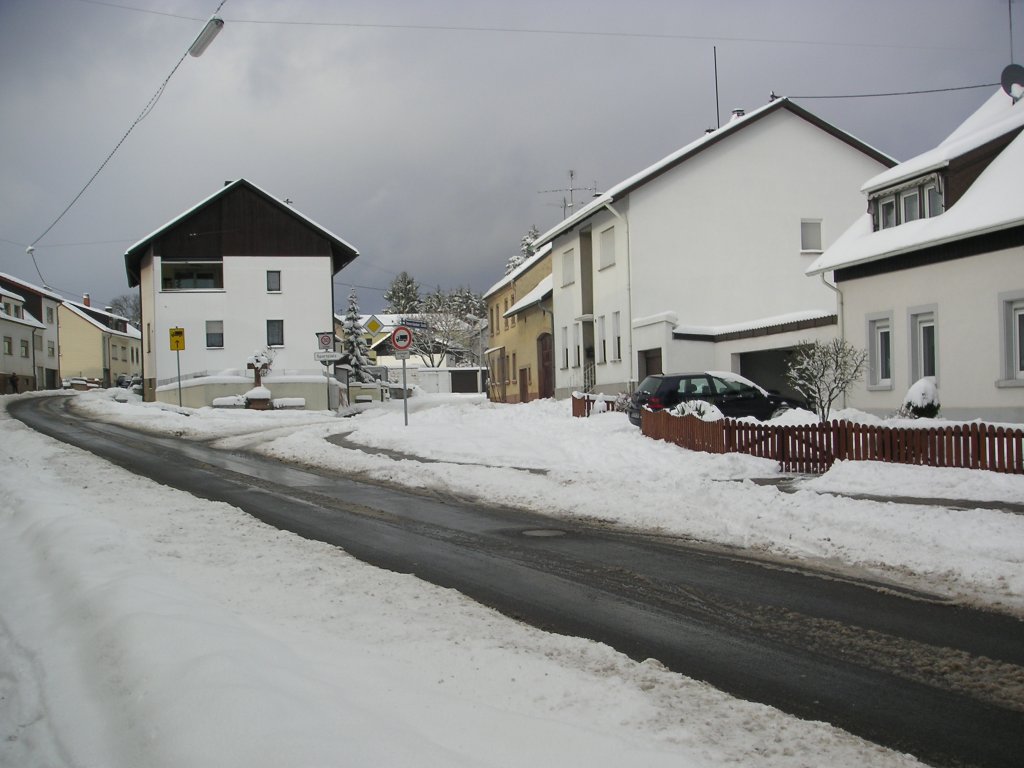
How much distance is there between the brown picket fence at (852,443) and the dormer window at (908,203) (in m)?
8.69

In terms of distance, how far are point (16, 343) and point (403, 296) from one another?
73.6 m

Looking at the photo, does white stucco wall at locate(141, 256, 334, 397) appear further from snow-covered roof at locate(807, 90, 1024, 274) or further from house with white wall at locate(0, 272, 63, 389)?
house with white wall at locate(0, 272, 63, 389)

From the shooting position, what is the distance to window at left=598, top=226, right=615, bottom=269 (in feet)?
109

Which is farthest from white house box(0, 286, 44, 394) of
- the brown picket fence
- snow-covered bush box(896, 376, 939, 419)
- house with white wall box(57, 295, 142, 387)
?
snow-covered bush box(896, 376, 939, 419)

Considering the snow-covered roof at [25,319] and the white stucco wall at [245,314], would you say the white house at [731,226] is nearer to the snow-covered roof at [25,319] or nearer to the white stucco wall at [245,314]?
the white stucco wall at [245,314]

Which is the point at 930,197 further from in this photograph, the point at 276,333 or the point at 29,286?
the point at 29,286

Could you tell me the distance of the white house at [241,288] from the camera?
45.6 metres

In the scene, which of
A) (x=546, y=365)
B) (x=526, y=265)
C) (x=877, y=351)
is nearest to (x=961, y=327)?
(x=877, y=351)

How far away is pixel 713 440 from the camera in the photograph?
55.0ft

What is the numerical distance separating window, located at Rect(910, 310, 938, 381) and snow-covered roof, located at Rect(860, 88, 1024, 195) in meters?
3.65

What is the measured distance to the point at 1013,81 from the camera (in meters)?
21.6

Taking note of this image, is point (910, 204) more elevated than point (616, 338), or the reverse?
point (910, 204)

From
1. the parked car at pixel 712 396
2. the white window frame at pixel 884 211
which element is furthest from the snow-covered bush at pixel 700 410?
the white window frame at pixel 884 211

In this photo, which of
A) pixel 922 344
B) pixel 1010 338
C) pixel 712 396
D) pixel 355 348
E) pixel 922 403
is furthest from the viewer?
pixel 355 348
